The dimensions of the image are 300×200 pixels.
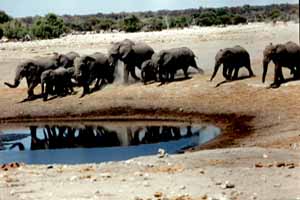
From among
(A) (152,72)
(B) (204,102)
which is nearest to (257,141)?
(B) (204,102)

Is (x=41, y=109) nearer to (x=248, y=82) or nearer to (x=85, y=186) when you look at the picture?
(x=248, y=82)

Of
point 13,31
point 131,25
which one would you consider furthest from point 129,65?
point 131,25

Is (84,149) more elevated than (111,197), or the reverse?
(111,197)

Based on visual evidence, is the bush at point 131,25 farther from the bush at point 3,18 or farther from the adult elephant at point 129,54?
the adult elephant at point 129,54

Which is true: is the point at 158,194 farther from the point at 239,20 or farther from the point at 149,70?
the point at 239,20

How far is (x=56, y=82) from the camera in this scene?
29594 mm

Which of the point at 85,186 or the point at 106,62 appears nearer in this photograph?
the point at 85,186

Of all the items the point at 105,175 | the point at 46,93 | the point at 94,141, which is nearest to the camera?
the point at 105,175

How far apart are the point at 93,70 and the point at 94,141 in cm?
826

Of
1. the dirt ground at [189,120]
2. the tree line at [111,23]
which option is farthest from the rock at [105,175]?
the tree line at [111,23]

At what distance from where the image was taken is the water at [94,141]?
65.9 feet

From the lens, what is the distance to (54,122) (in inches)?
1066

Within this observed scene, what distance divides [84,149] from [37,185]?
8.52 metres

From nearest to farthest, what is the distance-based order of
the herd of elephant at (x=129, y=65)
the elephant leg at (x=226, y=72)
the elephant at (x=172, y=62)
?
1. the herd of elephant at (x=129, y=65)
2. the elephant leg at (x=226, y=72)
3. the elephant at (x=172, y=62)
